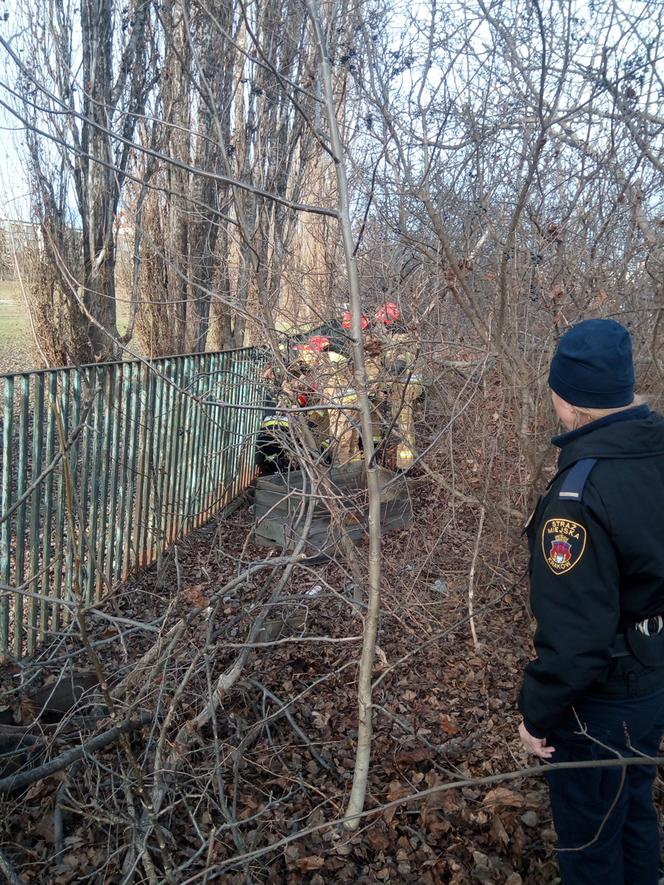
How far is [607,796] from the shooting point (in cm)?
183

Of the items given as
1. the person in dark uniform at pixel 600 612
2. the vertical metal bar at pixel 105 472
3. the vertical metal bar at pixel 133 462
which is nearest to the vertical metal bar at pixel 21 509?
the vertical metal bar at pixel 105 472

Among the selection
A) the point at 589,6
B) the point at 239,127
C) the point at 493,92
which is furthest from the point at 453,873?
the point at 239,127

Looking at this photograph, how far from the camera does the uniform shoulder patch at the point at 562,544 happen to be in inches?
66.0

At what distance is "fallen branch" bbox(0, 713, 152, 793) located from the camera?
2.15 m

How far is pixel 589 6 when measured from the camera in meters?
3.39

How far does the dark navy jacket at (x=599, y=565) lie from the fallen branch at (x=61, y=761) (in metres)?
1.32

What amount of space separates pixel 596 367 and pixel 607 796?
1175 millimetres

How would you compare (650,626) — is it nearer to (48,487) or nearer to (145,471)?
(48,487)

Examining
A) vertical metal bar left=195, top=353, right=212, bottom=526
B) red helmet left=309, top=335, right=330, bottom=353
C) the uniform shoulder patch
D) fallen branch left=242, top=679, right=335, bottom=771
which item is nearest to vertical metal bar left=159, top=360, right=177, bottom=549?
vertical metal bar left=195, top=353, right=212, bottom=526

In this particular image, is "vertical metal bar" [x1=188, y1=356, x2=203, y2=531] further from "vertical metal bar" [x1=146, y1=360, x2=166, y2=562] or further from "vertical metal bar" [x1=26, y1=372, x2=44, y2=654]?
"vertical metal bar" [x1=26, y1=372, x2=44, y2=654]

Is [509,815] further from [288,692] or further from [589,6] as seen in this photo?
[589,6]

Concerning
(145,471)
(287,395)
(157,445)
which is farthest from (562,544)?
(157,445)

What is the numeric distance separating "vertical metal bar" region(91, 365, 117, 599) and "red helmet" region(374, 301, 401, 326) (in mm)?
1816

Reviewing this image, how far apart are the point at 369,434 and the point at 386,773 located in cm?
174
